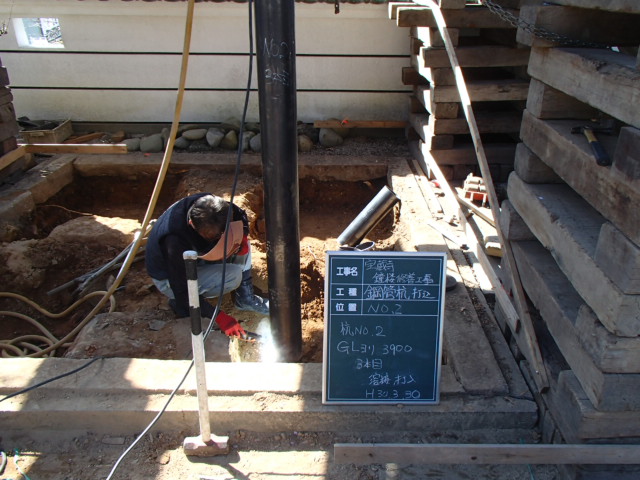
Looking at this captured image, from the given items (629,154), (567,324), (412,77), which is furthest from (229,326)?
(412,77)

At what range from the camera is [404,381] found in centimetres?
310

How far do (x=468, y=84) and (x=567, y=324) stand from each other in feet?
11.1

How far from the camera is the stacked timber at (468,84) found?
5.45 metres

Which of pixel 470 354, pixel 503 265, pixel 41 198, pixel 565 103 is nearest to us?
pixel 565 103

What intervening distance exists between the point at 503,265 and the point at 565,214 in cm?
94

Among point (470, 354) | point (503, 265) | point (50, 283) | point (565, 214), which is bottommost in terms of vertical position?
point (50, 283)

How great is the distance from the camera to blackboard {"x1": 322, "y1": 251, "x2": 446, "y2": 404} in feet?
9.51

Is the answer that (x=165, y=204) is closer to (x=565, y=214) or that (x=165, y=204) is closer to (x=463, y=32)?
(x=463, y=32)

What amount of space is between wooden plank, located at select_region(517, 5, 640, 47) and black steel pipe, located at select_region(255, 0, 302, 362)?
1.37m

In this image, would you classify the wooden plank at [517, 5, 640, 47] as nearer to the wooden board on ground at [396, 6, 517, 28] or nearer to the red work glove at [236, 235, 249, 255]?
the wooden board on ground at [396, 6, 517, 28]

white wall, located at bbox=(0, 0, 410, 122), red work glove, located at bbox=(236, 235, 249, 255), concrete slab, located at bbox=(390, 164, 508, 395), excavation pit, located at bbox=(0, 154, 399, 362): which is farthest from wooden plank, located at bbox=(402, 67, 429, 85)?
red work glove, located at bbox=(236, 235, 249, 255)

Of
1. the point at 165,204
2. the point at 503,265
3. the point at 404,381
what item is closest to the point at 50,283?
the point at 165,204

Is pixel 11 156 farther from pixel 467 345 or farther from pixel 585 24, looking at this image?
pixel 585 24

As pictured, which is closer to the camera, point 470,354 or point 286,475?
point 286,475
